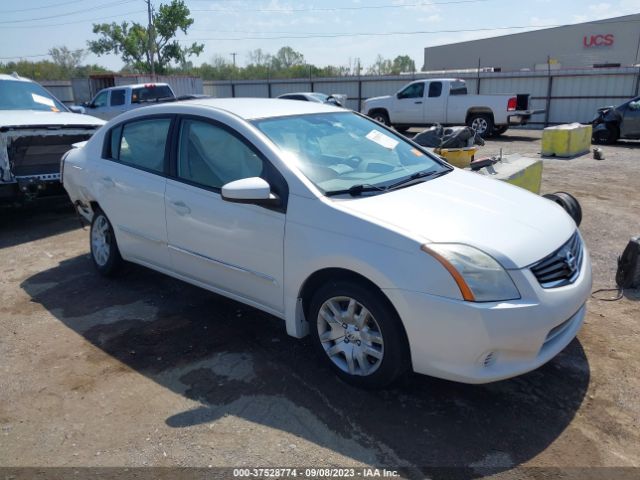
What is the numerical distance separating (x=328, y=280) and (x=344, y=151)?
1.10 metres

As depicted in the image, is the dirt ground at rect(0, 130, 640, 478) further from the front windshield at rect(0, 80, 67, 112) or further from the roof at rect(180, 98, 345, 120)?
the front windshield at rect(0, 80, 67, 112)

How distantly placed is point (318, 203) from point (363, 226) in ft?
1.18

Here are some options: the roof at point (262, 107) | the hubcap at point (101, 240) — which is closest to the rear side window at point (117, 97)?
the hubcap at point (101, 240)

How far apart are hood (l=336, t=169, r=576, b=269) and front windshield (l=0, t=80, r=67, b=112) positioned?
22.5ft

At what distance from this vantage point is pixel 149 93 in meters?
16.9

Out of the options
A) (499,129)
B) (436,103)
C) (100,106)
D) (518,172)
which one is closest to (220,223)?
(518,172)

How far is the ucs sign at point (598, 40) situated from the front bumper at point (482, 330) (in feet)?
155

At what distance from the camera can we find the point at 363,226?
3.01m

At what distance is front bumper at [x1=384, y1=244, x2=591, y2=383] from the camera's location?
2725 millimetres

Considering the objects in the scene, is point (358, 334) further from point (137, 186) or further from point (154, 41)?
point (154, 41)

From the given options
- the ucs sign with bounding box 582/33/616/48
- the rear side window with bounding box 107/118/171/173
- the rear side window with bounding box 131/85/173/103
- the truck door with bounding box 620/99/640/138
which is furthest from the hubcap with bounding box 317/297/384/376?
the ucs sign with bounding box 582/33/616/48

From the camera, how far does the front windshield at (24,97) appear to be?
788cm

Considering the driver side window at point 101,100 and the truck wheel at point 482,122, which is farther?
the truck wheel at point 482,122

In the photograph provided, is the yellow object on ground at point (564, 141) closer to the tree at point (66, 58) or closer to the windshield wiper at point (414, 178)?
the windshield wiper at point (414, 178)
